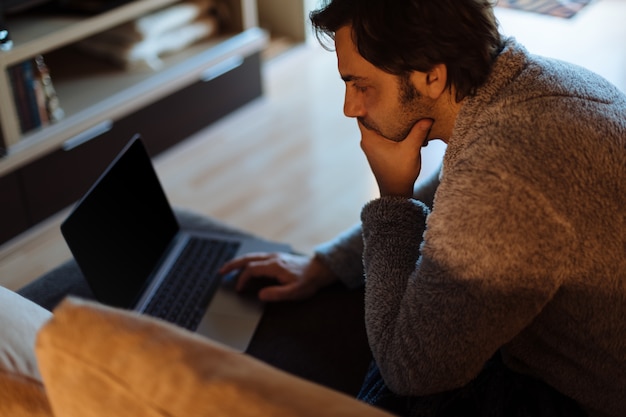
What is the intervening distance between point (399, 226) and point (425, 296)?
18cm

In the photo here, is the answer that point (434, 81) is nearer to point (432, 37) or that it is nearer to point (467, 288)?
point (432, 37)

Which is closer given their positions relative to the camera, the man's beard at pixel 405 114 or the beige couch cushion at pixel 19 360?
the beige couch cushion at pixel 19 360

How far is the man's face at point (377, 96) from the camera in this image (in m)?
1.24

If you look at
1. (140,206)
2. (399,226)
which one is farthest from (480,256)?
(140,206)

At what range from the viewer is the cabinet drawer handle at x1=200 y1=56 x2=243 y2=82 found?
9.31ft

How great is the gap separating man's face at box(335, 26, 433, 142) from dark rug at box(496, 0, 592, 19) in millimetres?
1675

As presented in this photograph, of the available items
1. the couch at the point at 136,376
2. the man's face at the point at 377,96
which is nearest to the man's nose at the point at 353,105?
the man's face at the point at 377,96

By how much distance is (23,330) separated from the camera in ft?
3.27

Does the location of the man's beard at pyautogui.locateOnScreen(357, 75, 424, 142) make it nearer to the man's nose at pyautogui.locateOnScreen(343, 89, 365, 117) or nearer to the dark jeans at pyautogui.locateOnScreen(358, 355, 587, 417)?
the man's nose at pyautogui.locateOnScreen(343, 89, 365, 117)

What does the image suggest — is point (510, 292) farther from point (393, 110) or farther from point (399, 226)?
point (393, 110)

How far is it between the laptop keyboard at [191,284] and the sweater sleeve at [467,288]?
0.45m

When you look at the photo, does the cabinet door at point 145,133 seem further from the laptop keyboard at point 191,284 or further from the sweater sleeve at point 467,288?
the sweater sleeve at point 467,288

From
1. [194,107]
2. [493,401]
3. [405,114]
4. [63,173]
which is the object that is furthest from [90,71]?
[493,401]

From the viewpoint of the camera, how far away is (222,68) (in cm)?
289
